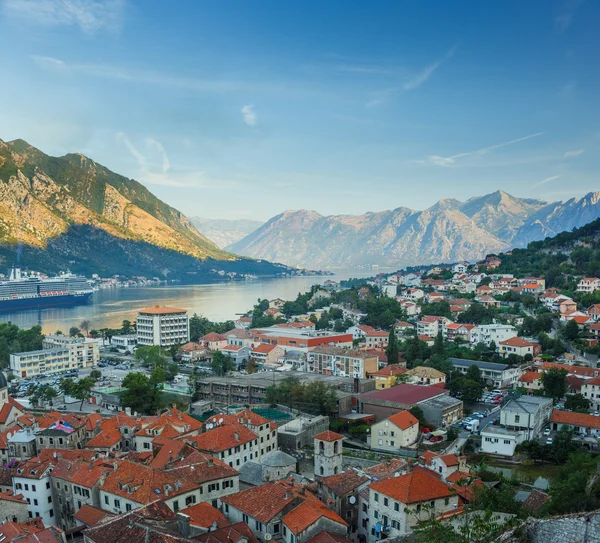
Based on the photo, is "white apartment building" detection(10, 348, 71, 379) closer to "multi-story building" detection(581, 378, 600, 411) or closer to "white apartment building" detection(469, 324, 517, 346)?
"white apartment building" detection(469, 324, 517, 346)

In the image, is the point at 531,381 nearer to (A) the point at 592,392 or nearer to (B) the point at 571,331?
(A) the point at 592,392

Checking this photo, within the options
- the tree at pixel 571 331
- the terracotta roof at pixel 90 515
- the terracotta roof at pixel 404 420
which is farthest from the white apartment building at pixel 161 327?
the terracotta roof at pixel 90 515

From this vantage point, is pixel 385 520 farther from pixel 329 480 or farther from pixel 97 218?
pixel 97 218

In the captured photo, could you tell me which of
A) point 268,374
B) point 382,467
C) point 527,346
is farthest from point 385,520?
point 527,346

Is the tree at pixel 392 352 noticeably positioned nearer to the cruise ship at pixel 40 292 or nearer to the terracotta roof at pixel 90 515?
the terracotta roof at pixel 90 515

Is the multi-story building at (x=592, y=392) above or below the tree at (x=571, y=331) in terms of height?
below

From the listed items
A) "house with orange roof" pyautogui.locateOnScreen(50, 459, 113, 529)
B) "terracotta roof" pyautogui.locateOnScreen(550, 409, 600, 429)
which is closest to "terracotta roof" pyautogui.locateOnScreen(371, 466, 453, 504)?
"house with orange roof" pyautogui.locateOnScreen(50, 459, 113, 529)
